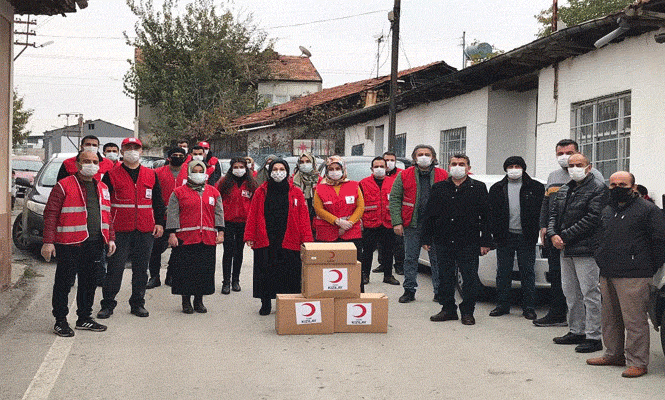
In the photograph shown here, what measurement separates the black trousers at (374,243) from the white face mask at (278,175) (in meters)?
2.78

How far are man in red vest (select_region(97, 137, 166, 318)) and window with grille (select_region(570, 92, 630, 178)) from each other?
7661 mm

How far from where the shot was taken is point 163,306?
410 inches

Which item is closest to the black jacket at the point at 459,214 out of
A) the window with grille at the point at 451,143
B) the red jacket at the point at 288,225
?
the red jacket at the point at 288,225

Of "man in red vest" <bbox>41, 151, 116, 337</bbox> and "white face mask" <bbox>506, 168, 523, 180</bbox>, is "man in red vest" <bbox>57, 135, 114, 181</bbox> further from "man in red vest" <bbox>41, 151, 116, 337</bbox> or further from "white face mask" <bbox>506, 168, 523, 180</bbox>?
"white face mask" <bbox>506, 168, 523, 180</bbox>

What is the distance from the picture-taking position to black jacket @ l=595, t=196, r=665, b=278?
6988mm

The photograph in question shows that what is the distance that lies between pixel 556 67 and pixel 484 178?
17.0 feet

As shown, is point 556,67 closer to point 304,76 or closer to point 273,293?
point 273,293

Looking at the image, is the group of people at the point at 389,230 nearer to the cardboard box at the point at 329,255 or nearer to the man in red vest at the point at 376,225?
the man in red vest at the point at 376,225

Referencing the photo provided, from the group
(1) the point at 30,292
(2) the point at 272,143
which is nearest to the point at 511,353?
(1) the point at 30,292

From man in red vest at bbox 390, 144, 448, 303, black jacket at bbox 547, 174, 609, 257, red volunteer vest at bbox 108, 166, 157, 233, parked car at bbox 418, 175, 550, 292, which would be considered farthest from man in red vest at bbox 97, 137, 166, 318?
black jacket at bbox 547, 174, 609, 257

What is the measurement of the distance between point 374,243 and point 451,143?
35.9 feet

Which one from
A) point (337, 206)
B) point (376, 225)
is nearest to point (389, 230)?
point (376, 225)

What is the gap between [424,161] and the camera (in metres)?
10.9

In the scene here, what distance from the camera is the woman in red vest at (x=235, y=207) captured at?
1159cm
